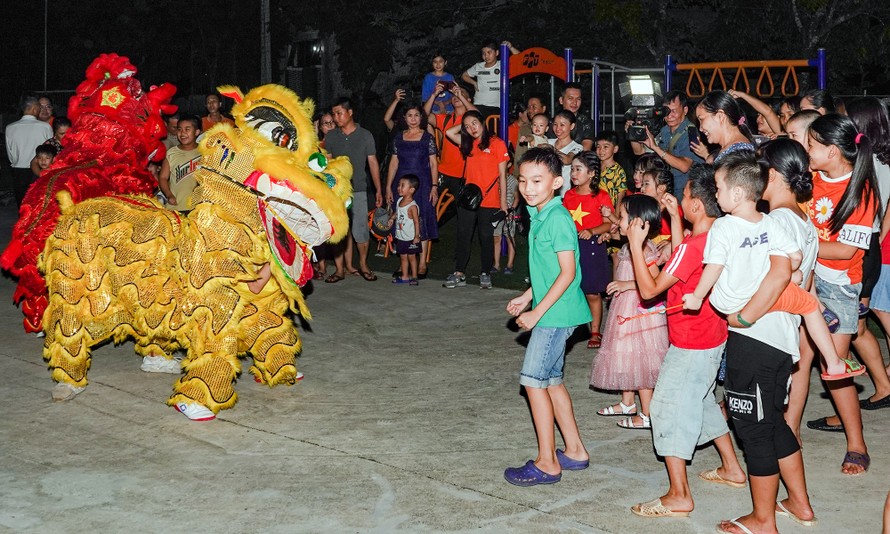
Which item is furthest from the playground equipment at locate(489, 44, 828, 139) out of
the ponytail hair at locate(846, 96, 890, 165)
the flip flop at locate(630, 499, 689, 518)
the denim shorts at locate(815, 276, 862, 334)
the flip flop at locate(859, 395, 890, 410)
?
the flip flop at locate(630, 499, 689, 518)

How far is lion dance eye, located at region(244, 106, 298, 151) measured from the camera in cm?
566

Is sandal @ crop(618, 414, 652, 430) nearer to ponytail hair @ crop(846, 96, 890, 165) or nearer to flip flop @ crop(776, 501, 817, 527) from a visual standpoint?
flip flop @ crop(776, 501, 817, 527)

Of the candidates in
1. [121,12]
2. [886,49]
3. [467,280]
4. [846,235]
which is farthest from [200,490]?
[121,12]

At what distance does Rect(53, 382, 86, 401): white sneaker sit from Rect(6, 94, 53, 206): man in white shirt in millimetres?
5343

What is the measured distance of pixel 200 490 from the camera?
4523mm

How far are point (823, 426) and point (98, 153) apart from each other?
462cm

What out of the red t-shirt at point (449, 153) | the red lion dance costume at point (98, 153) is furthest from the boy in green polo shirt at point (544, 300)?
the red t-shirt at point (449, 153)

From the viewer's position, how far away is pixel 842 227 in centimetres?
461

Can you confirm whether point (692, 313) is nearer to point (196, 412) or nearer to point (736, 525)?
point (736, 525)

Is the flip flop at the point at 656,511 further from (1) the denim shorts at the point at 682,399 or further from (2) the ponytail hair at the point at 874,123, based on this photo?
(2) the ponytail hair at the point at 874,123

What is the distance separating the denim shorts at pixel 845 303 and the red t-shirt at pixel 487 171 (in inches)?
188

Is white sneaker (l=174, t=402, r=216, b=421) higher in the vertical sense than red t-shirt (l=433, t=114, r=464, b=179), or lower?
lower

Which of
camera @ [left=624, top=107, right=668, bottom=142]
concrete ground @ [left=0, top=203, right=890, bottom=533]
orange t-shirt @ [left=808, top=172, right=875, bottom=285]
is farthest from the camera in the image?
camera @ [left=624, top=107, right=668, bottom=142]

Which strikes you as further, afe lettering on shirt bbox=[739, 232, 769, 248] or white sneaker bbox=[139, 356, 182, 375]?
white sneaker bbox=[139, 356, 182, 375]
